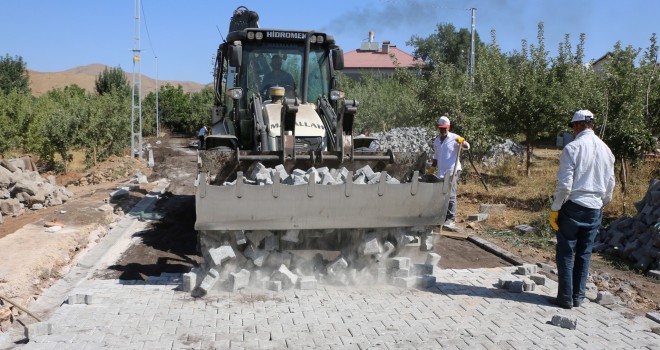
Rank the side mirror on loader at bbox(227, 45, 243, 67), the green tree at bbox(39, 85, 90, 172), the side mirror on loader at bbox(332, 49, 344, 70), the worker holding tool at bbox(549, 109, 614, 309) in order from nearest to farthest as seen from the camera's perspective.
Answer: the worker holding tool at bbox(549, 109, 614, 309) → the side mirror on loader at bbox(227, 45, 243, 67) → the side mirror on loader at bbox(332, 49, 344, 70) → the green tree at bbox(39, 85, 90, 172)

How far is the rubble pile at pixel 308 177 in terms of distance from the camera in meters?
6.41

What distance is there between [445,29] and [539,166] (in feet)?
145

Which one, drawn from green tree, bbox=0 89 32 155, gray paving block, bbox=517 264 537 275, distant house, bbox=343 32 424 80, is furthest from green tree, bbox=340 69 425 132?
distant house, bbox=343 32 424 80

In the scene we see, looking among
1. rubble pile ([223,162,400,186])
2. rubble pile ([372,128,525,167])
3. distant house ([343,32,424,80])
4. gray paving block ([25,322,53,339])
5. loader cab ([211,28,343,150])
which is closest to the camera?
gray paving block ([25,322,53,339])

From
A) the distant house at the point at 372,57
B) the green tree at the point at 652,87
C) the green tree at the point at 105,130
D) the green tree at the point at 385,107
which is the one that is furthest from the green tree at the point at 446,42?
the green tree at the point at 652,87

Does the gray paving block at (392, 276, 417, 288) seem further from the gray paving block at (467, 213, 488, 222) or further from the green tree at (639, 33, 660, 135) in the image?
the green tree at (639, 33, 660, 135)

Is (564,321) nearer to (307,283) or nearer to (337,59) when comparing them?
(307,283)

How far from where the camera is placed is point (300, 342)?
16.2ft

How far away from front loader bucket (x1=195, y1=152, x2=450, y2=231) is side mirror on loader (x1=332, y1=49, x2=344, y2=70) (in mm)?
3044

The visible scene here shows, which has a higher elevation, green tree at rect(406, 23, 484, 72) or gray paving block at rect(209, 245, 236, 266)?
green tree at rect(406, 23, 484, 72)

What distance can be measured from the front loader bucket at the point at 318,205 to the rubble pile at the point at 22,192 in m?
7.50

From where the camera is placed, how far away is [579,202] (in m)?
5.89

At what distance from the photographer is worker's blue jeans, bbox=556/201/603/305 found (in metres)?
5.94

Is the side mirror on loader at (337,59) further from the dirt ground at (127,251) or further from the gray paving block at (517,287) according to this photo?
the gray paving block at (517,287)
